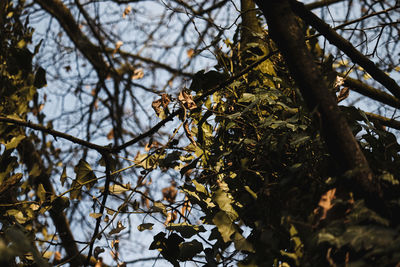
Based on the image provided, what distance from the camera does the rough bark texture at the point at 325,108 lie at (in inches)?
19.3

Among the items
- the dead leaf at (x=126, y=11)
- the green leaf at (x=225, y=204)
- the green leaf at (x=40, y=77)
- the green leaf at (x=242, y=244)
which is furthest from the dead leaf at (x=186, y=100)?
the dead leaf at (x=126, y=11)

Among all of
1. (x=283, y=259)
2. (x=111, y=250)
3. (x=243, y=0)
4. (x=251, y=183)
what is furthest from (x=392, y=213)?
(x=243, y=0)

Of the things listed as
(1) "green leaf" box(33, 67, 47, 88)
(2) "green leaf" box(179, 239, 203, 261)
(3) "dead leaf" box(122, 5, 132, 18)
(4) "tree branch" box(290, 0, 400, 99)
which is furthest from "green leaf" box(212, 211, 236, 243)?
(3) "dead leaf" box(122, 5, 132, 18)

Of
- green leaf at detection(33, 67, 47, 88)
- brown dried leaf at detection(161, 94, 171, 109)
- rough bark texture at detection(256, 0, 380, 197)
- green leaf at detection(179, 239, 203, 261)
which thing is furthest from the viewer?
green leaf at detection(33, 67, 47, 88)

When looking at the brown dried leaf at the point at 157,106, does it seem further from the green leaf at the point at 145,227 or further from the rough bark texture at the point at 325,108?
the rough bark texture at the point at 325,108

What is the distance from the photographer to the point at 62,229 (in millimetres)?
1903

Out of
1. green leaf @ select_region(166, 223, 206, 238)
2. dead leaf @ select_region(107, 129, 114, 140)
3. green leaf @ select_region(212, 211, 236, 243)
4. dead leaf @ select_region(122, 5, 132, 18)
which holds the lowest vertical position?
green leaf @ select_region(212, 211, 236, 243)

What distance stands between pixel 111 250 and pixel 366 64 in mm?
756

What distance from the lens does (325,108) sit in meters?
0.50

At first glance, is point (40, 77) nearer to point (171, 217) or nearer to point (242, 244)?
point (171, 217)

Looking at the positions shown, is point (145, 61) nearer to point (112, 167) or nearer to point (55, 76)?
point (55, 76)

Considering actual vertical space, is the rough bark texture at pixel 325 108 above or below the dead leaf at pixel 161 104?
below

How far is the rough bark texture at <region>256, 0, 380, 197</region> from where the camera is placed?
490mm

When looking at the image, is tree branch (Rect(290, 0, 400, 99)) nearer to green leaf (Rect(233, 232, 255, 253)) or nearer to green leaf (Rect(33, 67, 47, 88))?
green leaf (Rect(233, 232, 255, 253))
